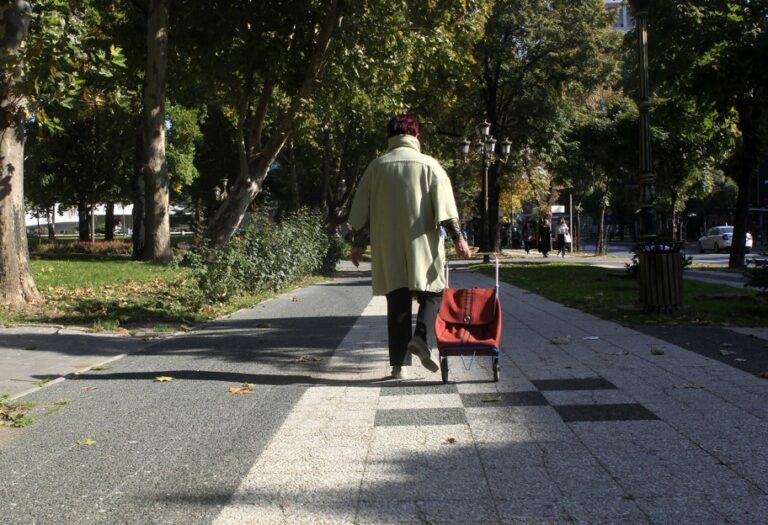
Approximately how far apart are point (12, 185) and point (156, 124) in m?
9.86

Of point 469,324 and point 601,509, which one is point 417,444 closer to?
point 601,509

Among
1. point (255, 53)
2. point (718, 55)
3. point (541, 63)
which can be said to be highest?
point (541, 63)

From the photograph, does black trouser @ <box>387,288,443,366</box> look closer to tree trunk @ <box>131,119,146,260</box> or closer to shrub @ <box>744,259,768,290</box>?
shrub @ <box>744,259,768,290</box>

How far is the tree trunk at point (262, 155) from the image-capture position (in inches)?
859

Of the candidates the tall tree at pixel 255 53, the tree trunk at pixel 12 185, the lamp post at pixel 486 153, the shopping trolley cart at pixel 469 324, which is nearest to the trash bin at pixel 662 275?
the shopping trolley cart at pixel 469 324

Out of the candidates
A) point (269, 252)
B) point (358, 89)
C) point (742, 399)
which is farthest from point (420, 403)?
point (358, 89)

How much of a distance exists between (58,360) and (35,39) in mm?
5078

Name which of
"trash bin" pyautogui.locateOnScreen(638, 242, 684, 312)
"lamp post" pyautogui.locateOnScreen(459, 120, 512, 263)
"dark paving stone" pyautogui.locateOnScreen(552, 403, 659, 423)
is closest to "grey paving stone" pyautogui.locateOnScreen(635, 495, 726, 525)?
"dark paving stone" pyautogui.locateOnScreen(552, 403, 659, 423)

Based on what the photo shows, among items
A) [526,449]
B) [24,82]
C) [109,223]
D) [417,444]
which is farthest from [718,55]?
[109,223]

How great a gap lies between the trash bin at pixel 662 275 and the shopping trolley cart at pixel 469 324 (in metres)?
4.92

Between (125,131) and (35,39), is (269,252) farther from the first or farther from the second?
(125,131)

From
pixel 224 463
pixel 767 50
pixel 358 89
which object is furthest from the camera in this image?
pixel 358 89

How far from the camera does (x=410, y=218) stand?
20.2ft

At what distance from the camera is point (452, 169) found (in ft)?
142
